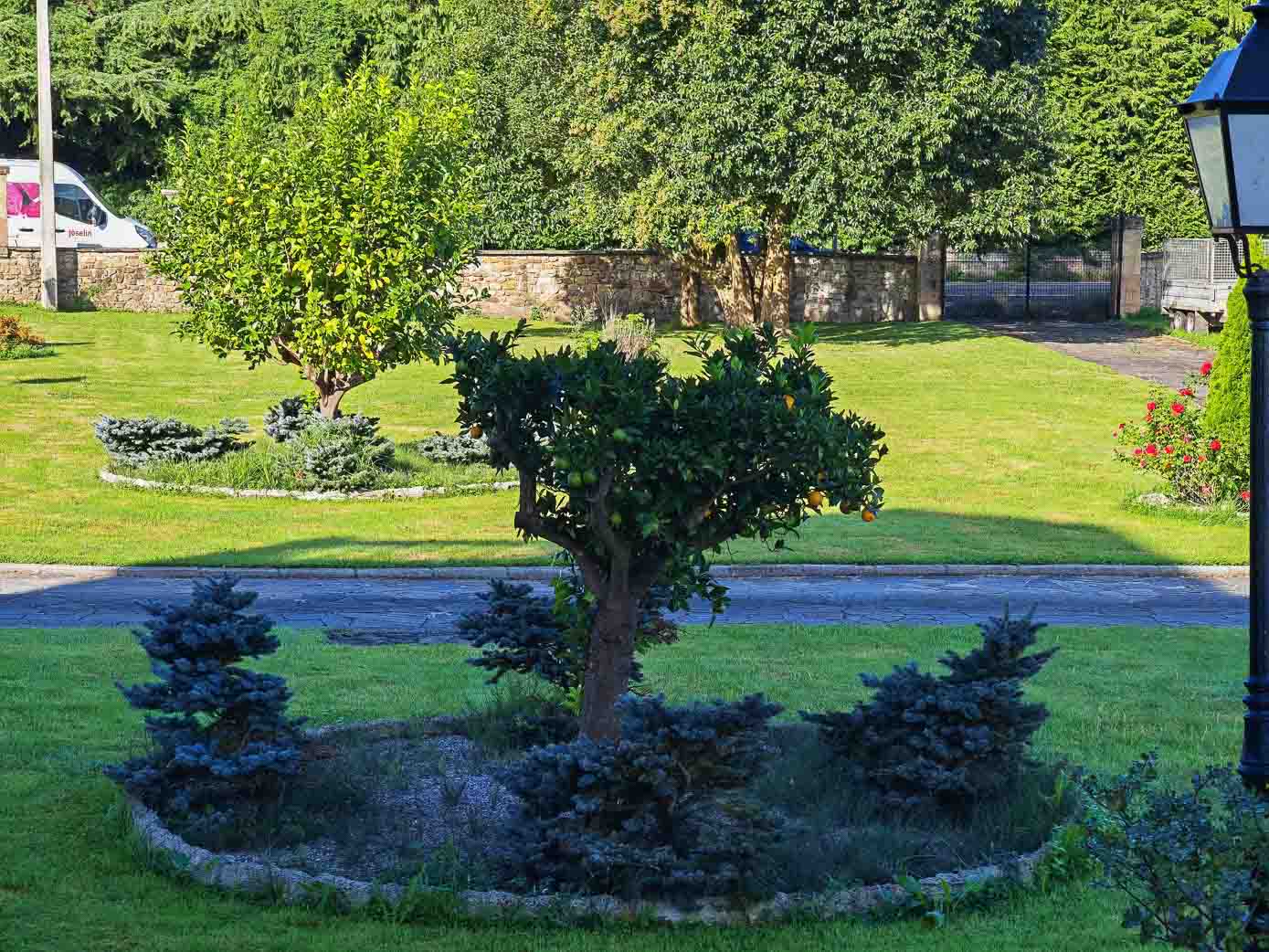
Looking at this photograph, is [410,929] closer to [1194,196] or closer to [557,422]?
[557,422]

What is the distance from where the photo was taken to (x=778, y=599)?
49.9 ft

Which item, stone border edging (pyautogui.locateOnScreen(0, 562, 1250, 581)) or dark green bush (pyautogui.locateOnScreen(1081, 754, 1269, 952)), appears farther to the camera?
stone border edging (pyautogui.locateOnScreen(0, 562, 1250, 581))

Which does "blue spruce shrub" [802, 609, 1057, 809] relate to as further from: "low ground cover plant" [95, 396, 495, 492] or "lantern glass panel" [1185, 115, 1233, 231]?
"low ground cover plant" [95, 396, 495, 492]

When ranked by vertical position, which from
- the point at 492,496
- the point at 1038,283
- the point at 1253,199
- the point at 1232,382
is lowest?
the point at 492,496

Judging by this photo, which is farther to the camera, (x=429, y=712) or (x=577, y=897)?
(x=429, y=712)

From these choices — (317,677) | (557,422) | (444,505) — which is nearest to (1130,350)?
(444,505)

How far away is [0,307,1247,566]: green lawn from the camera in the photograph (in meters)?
17.4

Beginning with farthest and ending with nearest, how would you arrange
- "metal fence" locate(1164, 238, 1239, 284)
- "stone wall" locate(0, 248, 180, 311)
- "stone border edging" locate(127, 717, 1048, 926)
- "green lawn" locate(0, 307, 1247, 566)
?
"metal fence" locate(1164, 238, 1239, 284), "stone wall" locate(0, 248, 180, 311), "green lawn" locate(0, 307, 1247, 566), "stone border edging" locate(127, 717, 1048, 926)

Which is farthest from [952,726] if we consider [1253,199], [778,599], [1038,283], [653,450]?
[1038,283]

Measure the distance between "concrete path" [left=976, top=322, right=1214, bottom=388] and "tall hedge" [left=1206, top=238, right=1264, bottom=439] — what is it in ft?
39.9

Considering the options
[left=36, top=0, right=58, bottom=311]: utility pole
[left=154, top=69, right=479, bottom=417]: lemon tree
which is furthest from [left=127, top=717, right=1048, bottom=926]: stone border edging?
[left=36, top=0, right=58, bottom=311]: utility pole

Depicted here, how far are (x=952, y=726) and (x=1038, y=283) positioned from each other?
4748 cm

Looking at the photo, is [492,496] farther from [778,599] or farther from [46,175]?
[46,175]

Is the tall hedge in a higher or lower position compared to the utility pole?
lower
